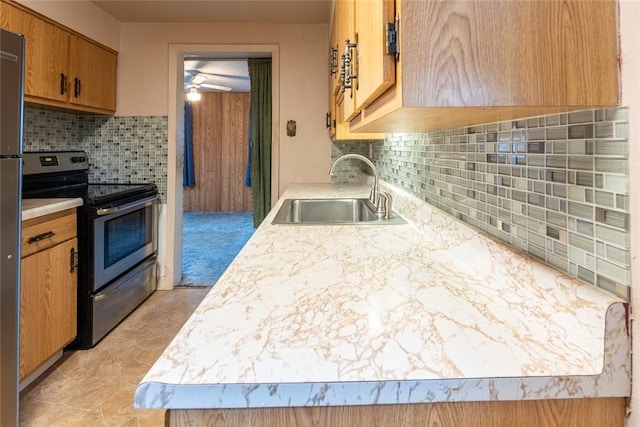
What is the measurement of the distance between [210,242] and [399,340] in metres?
4.86

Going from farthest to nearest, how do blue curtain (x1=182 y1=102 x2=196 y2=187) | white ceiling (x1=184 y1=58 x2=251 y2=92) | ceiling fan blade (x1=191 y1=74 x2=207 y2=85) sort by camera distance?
blue curtain (x1=182 y1=102 x2=196 y2=187) < ceiling fan blade (x1=191 y1=74 x2=207 y2=85) < white ceiling (x1=184 y1=58 x2=251 y2=92)

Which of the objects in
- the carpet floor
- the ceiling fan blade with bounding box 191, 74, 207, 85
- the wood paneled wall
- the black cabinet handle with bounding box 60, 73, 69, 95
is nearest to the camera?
the black cabinet handle with bounding box 60, 73, 69, 95

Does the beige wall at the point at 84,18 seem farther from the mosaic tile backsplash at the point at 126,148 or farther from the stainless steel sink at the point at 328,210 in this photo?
the stainless steel sink at the point at 328,210

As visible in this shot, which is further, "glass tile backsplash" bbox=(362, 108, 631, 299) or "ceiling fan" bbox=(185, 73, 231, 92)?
"ceiling fan" bbox=(185, 73, 231, 92)

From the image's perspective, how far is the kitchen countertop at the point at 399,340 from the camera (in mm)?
461

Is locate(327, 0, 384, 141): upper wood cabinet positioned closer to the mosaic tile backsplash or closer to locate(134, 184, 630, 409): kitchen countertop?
locate(134, 184, 630, 409): kitchen countertop

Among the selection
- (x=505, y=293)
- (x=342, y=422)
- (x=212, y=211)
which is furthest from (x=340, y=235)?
(x=212, y=211)

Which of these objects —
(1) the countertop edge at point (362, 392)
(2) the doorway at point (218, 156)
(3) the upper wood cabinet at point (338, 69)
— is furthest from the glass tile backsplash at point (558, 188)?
(2) the doorway at point (218, 156)

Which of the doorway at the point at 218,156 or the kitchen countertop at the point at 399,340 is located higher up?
the doorway at the point at 218,156

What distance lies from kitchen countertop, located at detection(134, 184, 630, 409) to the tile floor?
4.29 feet

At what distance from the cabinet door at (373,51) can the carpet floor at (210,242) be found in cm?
288

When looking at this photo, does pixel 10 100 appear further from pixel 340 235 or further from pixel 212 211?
pixel 212 211

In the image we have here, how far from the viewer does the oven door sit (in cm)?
225

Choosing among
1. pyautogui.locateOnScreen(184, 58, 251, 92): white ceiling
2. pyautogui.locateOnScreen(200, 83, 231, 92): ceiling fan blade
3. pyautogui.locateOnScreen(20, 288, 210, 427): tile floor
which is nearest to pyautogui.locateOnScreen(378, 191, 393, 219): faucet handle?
pyautogui.locateOnScreen(20, 288, 210, 427): tile floor
